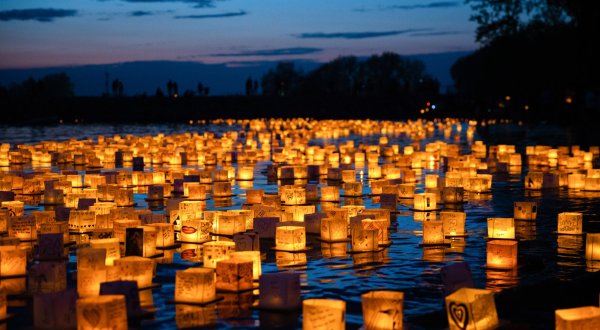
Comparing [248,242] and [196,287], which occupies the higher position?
[248,242]

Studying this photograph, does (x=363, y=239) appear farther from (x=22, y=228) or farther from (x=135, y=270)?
(x=22, y=228)

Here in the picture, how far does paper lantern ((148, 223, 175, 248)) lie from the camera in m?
14.5

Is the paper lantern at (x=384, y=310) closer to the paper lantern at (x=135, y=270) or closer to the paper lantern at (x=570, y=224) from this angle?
the paper lantern at (x=135, y=270)

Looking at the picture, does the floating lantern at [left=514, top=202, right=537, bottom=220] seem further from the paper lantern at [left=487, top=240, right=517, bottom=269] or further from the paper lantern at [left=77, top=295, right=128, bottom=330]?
the paper lantern at [left=77, top=295, right=128, bottom=330]

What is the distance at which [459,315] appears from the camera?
9094 millimetres

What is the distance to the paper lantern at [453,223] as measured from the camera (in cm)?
1566

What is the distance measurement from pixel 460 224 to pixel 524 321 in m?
5.84

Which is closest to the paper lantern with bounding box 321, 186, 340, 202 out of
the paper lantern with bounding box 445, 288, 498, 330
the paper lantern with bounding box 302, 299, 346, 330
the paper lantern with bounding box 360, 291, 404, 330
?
the paper lantern with bounding box 360, 291, 404, 330

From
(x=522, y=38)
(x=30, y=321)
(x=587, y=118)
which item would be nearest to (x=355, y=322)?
(x=30, y=321)

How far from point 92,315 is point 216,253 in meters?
3.39

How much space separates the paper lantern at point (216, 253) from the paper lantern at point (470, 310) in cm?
385

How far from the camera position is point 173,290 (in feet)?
37.8

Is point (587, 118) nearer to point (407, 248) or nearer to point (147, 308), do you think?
point (407, 248)

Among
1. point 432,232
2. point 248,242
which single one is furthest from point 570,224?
point 248,242
